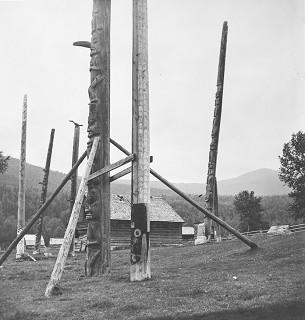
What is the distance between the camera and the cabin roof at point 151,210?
1369 inches

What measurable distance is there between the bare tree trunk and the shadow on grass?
13.0ft

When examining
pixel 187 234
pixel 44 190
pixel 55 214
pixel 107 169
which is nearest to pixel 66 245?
pixel 107 169

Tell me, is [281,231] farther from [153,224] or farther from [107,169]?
[153,224]

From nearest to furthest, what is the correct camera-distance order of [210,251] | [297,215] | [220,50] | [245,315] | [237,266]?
[245,315]
[237,266]
[210,251]
[220,50]
[297,215]

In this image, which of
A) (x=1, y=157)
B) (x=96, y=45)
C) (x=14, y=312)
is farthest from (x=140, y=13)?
(x=1, y=157)

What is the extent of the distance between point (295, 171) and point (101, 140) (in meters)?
31.3

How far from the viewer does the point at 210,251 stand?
42.5 ft

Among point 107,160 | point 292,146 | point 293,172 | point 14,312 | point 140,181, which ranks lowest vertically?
point 14,312

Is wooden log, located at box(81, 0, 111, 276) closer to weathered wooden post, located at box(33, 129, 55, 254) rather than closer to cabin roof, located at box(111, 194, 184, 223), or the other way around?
weathered wooden post, located at box(33, 129, 55, 254)

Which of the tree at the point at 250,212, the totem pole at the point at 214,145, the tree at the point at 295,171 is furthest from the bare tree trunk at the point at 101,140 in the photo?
the tree at the point at 250,212

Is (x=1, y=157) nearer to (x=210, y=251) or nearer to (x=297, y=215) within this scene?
(x=210, y=251)

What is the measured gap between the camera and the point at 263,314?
4648 mm

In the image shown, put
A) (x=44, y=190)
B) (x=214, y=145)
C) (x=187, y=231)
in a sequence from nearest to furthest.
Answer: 1. (x=214, y=145)
2. (x=44, y=190)
3. (x=187, y=231)

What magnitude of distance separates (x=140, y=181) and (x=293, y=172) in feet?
103
